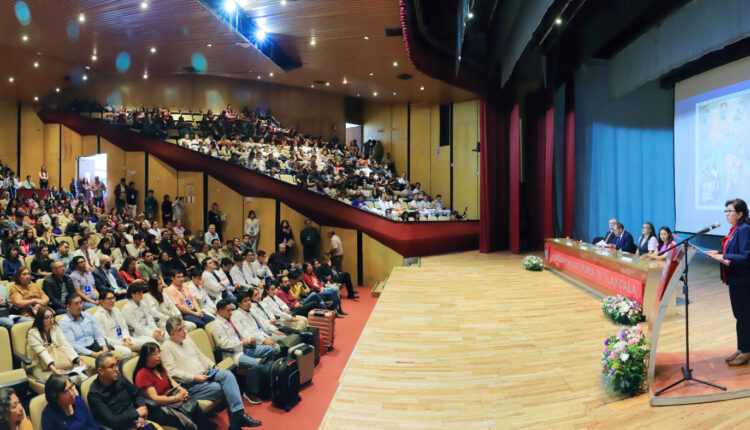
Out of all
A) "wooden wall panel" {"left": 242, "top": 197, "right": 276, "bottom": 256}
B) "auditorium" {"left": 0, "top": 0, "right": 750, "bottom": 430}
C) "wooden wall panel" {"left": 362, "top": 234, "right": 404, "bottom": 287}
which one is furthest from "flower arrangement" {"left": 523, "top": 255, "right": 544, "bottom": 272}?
"wooden wall panel" {"left": 242, "top": 197, "right": 276, "bottom": 256}

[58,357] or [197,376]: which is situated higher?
[58,357]

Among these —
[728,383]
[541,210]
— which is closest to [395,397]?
[728,383]

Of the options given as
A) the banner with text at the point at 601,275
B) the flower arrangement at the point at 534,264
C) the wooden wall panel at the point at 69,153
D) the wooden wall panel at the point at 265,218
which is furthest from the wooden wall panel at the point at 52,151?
the banner with text at the point at 601,275

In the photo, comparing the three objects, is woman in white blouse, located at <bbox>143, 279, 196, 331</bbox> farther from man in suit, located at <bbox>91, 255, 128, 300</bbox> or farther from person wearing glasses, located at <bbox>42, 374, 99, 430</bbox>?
person wearing glasses, located at <bbox>42, 374, 99, 430</bbox>

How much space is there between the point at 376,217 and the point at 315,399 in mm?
4937

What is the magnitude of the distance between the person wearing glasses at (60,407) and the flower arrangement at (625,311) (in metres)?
4.12

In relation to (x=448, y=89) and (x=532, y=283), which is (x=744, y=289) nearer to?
(x=532, y=283)

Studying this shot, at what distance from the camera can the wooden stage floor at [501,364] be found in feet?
7.77

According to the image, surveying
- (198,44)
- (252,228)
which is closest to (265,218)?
(252,228)

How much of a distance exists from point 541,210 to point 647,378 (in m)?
7.00

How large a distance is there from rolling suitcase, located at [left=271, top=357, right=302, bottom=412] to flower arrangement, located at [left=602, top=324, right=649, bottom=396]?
226cm

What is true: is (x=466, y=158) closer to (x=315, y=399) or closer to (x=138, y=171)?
(x=138, y=171)

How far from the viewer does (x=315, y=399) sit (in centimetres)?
356

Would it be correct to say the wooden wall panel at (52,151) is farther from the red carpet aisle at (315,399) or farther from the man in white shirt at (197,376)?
the man in white shirt at (197,376)
